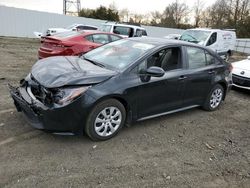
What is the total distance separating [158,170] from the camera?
11.6ft

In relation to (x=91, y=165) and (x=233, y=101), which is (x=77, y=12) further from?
(x=91, y=165)

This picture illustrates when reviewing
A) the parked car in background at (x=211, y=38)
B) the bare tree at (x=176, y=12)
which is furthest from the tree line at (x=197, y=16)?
the parked car in background at (x=211, y=38)

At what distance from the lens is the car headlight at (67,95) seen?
3.64 metres

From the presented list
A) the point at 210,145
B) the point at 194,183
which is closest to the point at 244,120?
the point at 210,145

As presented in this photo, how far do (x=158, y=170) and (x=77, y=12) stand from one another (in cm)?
4088

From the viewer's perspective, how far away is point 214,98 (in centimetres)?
596

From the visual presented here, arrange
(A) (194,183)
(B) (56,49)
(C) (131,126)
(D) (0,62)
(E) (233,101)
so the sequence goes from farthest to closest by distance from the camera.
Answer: (D) (0,62) < (B) (56,49) < (E) (233,101) < (C) (131,126) < (A) (194,183)

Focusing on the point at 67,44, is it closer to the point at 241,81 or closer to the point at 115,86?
the point at 115,86

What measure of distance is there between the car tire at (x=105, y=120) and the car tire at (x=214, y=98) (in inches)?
93.3

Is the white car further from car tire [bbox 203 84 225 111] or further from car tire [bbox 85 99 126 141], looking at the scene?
car tire [bbox 85 99 126 141]

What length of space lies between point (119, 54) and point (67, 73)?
1.19 meters

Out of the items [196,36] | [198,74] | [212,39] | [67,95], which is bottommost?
[67,95]

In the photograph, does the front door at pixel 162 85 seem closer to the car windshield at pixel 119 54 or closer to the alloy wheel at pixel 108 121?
the car windshield at pixel 119 54

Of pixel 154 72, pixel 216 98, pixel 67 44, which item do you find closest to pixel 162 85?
pixel 154 72
